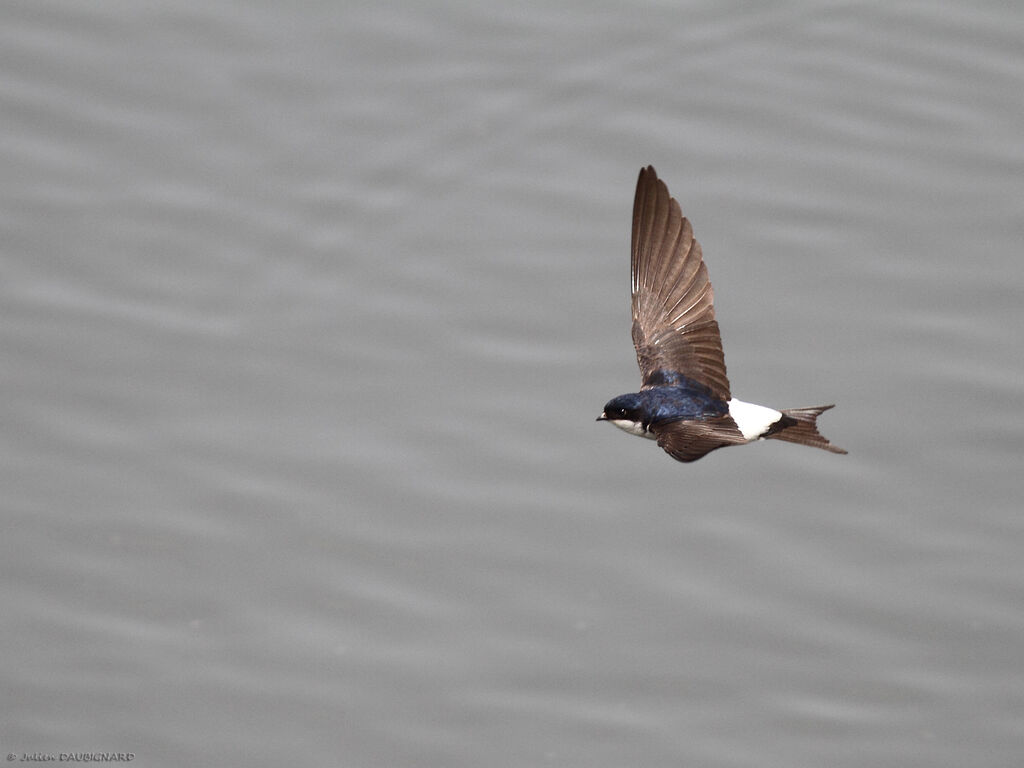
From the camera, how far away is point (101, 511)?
7.56 metres

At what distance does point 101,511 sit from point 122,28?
317 cm

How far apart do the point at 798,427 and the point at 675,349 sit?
540 millimetres

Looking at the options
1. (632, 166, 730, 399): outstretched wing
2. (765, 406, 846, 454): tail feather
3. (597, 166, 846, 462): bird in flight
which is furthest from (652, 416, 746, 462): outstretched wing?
(632, 166, 730, 399): outstretched wing

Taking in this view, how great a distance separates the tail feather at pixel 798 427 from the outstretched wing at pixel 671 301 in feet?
0.83

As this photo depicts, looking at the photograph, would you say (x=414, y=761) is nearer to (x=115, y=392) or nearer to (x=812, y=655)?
(x=812, y=655)

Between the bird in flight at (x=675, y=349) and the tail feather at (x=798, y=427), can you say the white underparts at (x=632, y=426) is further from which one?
the tail feather at (x=798, y=427)

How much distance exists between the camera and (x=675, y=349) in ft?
17.3

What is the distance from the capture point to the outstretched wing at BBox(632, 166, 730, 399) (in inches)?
205

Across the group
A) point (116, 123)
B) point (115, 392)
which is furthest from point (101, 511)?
point (116, 123)

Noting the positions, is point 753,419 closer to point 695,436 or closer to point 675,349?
point 695,436

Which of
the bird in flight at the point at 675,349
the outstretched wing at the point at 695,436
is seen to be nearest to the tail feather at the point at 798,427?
the bird in flight at the point at 675,349

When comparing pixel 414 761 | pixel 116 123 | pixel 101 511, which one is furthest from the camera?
pixel 116 123

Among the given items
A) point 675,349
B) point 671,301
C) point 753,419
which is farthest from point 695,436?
point 671,301

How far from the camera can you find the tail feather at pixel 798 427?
4.77 m
